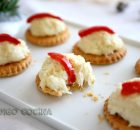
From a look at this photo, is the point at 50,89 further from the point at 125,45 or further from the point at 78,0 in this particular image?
the point at 78,0

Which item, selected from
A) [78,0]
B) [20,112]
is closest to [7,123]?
[20,112]

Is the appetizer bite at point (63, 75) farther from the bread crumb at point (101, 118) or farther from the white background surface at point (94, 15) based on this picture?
the white background surface at point (94, 15)

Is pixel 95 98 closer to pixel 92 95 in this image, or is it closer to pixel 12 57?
pixel 92 95

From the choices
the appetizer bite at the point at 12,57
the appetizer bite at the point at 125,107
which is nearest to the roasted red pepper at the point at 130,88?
the appetizer bite at the point at 125,107

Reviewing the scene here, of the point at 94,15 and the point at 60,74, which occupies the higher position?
the point at 60,74

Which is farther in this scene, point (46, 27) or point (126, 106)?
point (46, 27)

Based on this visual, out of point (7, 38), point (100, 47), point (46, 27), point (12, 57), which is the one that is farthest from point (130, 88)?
point (46, 27)

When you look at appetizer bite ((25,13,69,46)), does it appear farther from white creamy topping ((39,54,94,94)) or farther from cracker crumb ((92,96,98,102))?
cracker crumb ((92,96,98,102))

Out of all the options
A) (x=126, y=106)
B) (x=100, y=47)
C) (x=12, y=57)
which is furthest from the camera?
(x=100, y=47)
